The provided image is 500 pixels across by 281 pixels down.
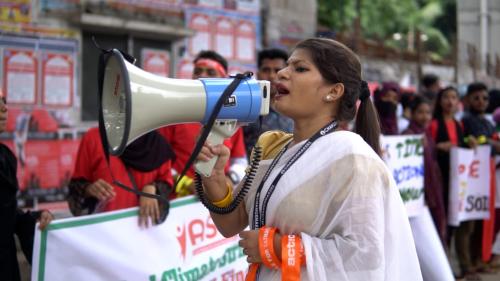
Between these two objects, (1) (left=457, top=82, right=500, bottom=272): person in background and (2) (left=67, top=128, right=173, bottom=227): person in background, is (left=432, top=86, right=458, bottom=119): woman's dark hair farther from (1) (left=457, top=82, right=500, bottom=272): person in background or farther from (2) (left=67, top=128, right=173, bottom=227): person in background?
(2) (left=67, top=128, right=173, bottom=227): person in background

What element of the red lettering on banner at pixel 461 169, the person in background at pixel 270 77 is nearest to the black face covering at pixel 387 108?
the red lettering on banner at pixel 461 169

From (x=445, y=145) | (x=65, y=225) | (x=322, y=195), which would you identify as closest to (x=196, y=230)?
(x=65, y=225)

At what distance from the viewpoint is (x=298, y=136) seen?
205 cm

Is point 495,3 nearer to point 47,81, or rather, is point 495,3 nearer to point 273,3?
point 273,3

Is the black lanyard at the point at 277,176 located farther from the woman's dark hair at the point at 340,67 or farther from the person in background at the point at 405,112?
the person in background at the point at 405,112

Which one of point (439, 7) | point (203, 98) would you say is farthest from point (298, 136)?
point (439, 7)

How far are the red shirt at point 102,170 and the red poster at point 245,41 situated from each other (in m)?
4.41

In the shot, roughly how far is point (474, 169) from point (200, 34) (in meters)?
3.38

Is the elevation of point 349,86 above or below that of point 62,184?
above

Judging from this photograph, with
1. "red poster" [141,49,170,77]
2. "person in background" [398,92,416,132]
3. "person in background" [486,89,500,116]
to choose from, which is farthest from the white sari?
"person in background" [486,89,500,116]

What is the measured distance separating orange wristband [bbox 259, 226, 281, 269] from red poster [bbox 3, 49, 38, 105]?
4.29 m

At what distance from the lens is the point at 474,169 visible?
228 inches

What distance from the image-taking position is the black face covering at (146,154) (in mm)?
3225

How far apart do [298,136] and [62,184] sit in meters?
4.35
